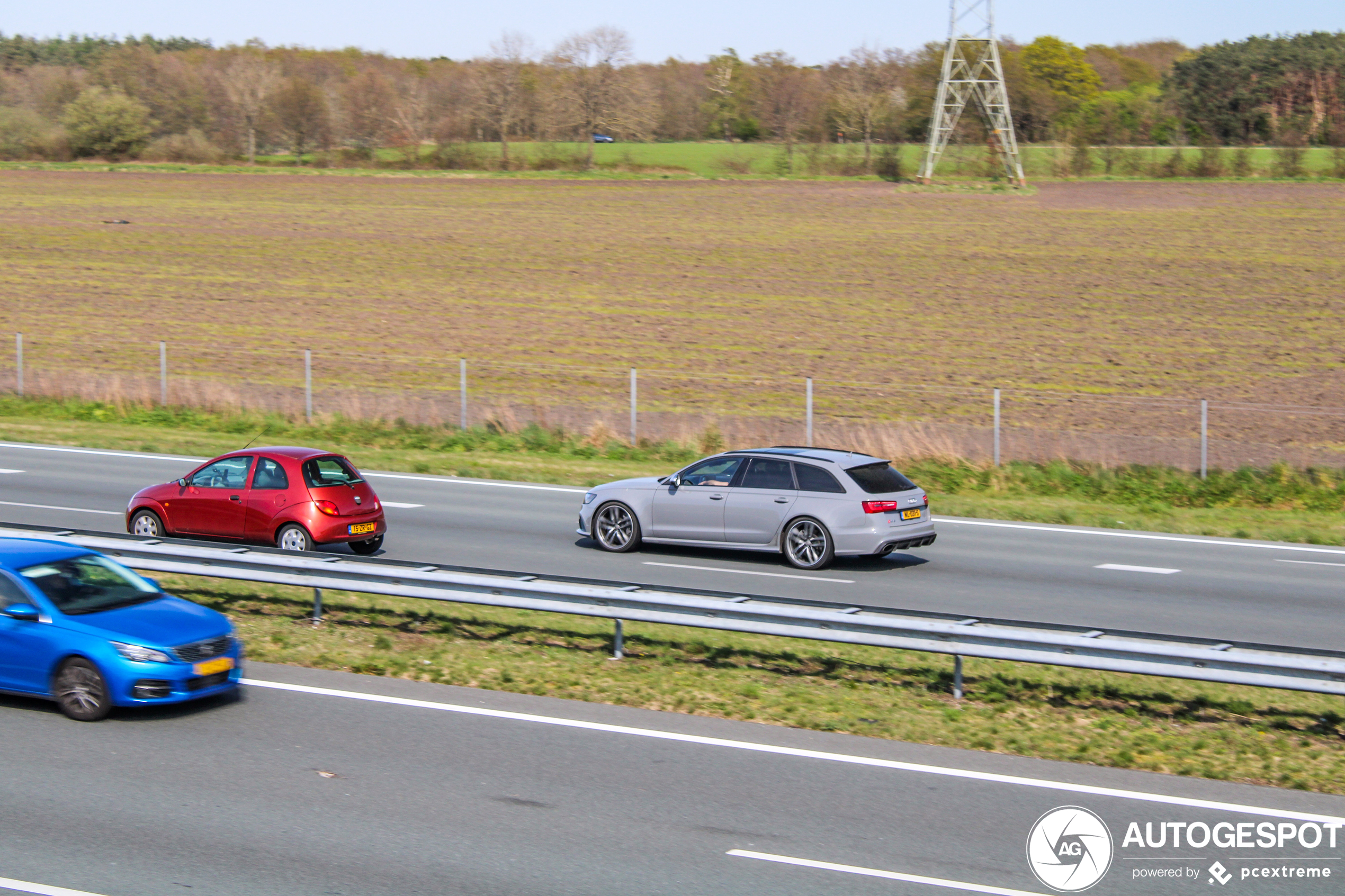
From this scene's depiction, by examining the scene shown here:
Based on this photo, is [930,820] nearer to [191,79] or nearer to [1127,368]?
[1127,368]

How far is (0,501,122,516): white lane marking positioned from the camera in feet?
64.3

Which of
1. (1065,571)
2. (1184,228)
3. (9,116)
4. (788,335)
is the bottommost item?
(1065,571)

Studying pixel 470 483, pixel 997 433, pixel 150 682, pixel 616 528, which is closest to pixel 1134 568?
pixel 616 528

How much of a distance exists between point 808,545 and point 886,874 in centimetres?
981

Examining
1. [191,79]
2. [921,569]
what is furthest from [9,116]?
[921,569]

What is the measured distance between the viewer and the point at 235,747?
933 centimetres

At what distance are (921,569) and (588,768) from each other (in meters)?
8.99

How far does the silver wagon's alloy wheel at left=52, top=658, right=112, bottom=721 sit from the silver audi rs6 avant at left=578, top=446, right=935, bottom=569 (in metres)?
Result: 8.83

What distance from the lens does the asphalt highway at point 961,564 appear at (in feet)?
47.8

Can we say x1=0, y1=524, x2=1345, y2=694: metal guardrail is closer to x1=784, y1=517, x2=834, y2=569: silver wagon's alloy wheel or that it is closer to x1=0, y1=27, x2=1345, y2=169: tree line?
x1=784, y1=517, x2=834, y2=569: silver wagon's alloy wheel

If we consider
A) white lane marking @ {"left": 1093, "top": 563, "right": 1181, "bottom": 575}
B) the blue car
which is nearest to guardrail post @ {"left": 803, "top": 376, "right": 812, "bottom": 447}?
white lane marking @ {"left": 1093, "top": 563, "right": 1181, "bottom": 575}

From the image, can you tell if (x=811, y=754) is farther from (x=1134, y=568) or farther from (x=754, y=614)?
(x=1134, y=568)

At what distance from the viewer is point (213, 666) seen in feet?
32.8

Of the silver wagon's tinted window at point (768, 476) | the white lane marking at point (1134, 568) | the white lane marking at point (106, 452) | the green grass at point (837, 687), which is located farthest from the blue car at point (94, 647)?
the white lane marking at point (106, 452)
